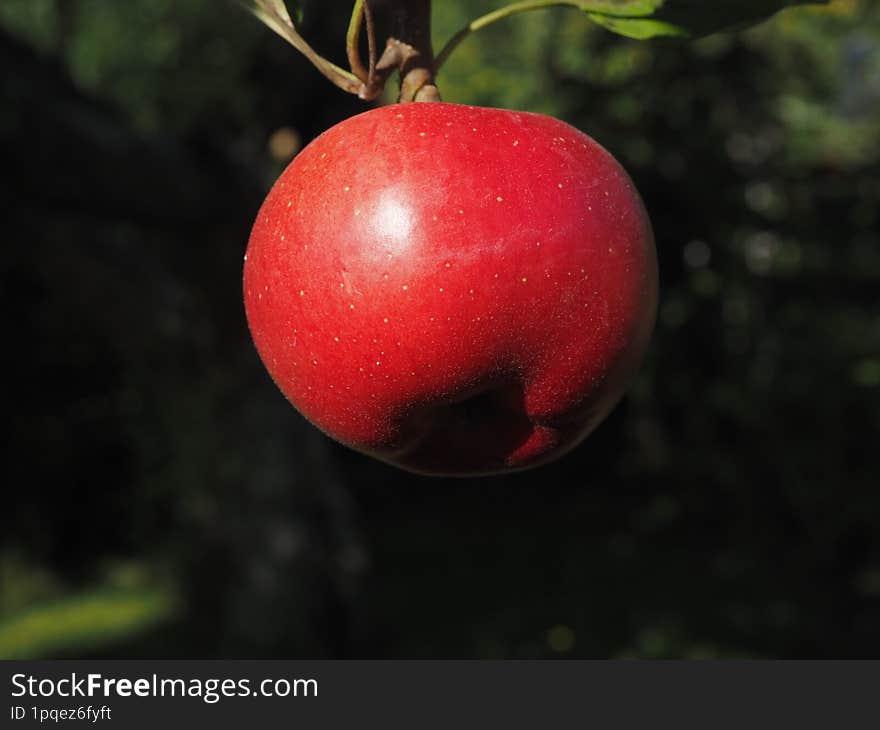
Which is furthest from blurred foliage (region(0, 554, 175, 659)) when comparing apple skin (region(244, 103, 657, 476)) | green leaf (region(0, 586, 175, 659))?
apple skin (region(244, 103, 657, 476))

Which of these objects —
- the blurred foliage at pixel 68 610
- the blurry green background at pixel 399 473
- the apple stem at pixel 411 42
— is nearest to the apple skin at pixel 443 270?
the apple stem at pixel 411 42

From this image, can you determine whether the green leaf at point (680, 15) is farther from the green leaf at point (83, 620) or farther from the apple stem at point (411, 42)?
the green leaf at point (83, 620)

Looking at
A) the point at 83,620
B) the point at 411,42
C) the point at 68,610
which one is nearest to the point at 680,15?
the point at 411,42

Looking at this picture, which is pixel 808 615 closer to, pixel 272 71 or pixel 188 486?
pixel 188 486

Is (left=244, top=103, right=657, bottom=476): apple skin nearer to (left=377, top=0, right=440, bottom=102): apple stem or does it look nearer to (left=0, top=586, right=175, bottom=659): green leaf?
(left=377, top=0, right=440, bottom=102): apple stem

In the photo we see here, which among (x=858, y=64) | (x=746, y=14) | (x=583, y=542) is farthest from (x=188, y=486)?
(x=858, y=64)

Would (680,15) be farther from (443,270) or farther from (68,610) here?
(68,610)
